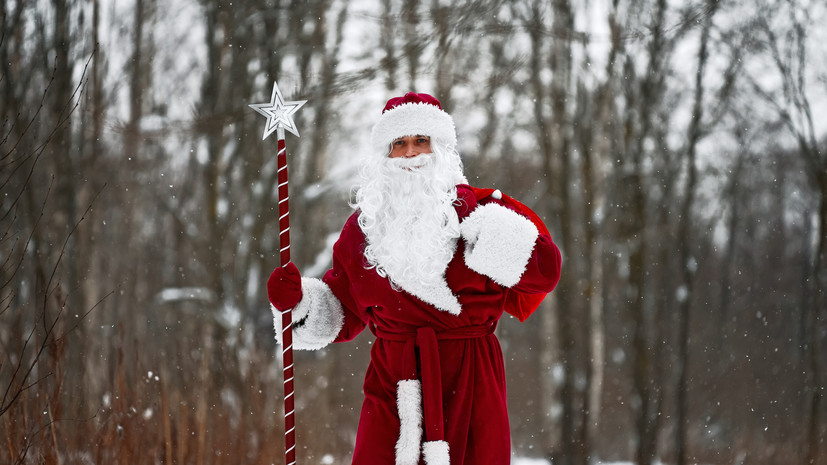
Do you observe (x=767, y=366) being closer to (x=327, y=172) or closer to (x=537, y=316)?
(x=537, y=316)

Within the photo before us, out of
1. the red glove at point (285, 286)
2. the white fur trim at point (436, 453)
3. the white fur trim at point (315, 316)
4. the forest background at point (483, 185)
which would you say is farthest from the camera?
the forest background at point (483, 185)

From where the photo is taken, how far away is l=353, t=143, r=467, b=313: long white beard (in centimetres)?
199

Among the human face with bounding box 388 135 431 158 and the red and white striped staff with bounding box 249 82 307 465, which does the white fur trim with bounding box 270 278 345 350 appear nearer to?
the red and white striped staff with bounding box 249 82 307 465

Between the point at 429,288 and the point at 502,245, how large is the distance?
235mm

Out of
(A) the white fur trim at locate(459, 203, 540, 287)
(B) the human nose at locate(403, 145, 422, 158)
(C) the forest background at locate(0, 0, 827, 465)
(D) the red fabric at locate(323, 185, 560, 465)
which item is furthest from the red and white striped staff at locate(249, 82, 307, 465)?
(C) the forest background at locate(0, 0, 827, 465)

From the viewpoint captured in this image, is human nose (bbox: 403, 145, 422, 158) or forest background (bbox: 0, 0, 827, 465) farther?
forest background (bbox: 0, 0, 827, 465)

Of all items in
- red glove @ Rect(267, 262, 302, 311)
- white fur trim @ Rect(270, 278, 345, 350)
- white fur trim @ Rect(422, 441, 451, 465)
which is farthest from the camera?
white fur trim @ Rect(270, 278, 345, 350)

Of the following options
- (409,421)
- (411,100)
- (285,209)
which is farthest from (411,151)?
(409,421)

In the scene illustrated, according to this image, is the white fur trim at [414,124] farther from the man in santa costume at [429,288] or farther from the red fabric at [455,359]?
the red fabric at [455,359]

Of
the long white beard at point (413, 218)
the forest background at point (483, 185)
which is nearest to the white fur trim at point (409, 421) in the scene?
the long white beard at point (413, 218)

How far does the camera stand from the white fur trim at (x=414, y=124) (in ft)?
6.87

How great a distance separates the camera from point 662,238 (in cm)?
426

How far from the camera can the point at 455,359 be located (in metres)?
2.00

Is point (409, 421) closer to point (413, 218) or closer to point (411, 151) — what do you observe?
point (413, 218)
